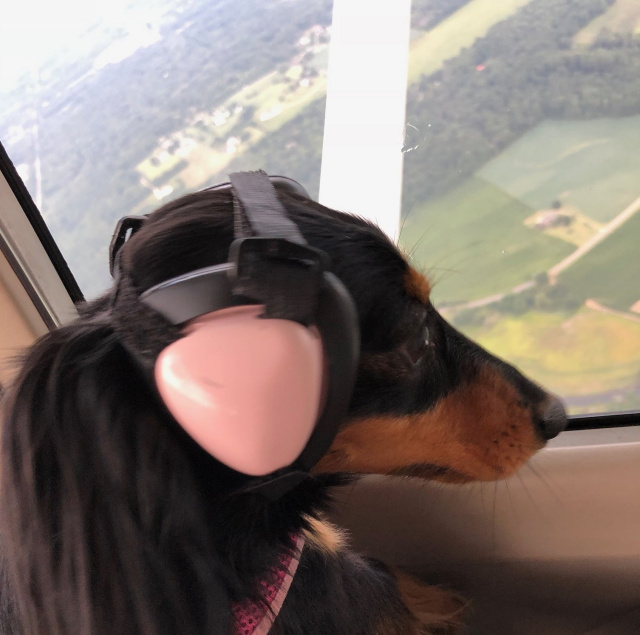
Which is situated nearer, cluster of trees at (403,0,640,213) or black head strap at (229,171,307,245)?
black head strap at (229,171,307,245)

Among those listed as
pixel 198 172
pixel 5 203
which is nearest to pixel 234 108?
pixel 198 172

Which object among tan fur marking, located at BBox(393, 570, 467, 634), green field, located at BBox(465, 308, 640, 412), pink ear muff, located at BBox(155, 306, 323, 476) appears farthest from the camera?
green field, located at BBox(465, 308, 640, 412)

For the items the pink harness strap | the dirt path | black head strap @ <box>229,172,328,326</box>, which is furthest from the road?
black head strap @ <box>229,172,328,326</box>

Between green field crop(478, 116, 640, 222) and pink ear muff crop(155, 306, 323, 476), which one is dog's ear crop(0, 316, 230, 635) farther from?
green field crop(478, 116, 640, 222)

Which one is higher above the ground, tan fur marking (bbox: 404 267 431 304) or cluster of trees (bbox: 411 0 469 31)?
cluster of trees (bbox: 411 0 469 31)

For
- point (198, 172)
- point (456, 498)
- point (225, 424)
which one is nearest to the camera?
point (225, 424)

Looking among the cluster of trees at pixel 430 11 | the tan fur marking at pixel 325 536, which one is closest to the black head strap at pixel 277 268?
the tan fur marking at pixel 325 536

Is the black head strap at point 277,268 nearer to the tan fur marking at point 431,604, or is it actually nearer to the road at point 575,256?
the tan fur marking at point 431,604

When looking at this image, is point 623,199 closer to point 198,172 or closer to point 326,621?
point 198,172
